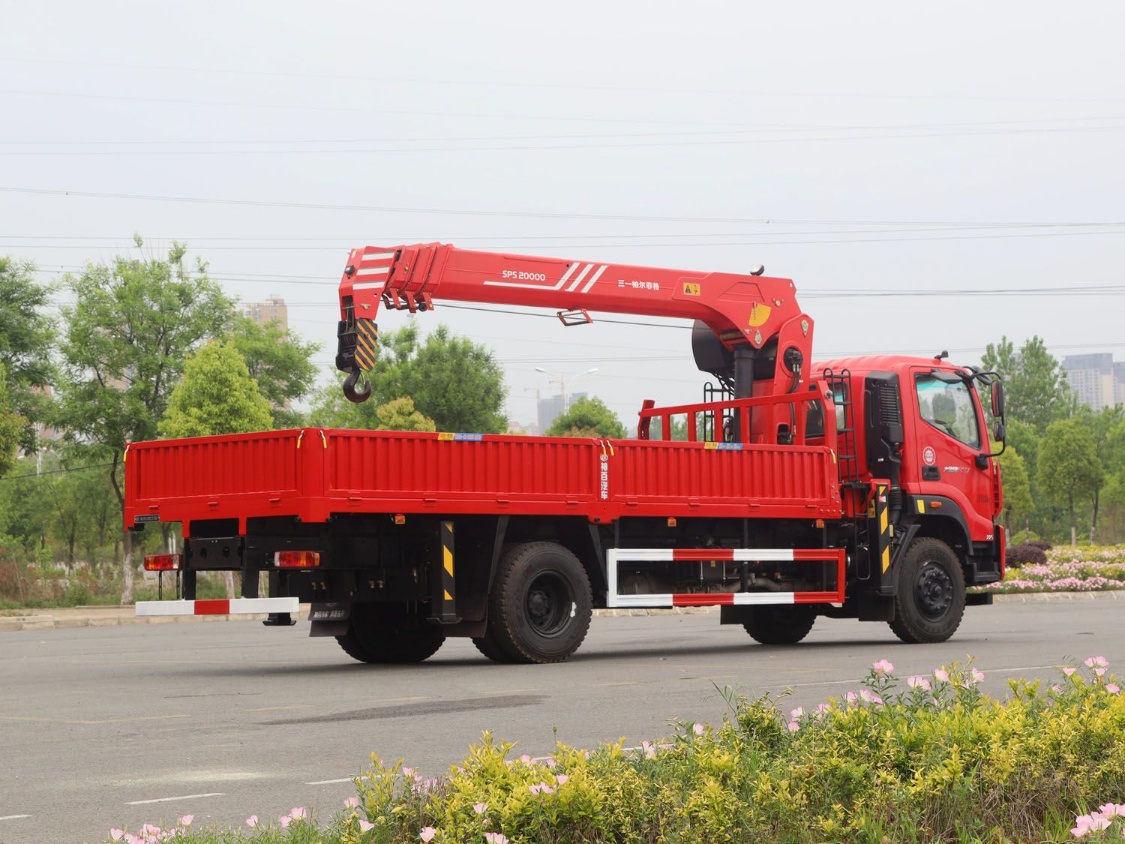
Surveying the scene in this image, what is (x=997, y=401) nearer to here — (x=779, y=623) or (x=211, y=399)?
(x=779, y=623)

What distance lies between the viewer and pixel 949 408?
19.4 m

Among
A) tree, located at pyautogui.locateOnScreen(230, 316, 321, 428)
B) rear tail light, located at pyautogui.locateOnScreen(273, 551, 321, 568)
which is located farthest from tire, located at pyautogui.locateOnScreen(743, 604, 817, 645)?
tree, located at pyautogui.locateOnScreen(230, 316, 321, 428)

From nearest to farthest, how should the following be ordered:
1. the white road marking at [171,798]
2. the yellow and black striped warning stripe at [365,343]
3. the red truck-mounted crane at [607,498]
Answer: the white road marking at [171,798]
the red truck-mounted crane at [607,498]
the yellow and black striped warning stripe at [365,343]

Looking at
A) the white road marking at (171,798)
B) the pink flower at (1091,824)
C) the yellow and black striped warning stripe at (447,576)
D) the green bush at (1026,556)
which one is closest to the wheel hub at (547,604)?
the yellow and black striped warning stripe at (447,576)

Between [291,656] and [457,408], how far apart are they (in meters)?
43.1

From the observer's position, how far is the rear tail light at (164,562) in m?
15.1

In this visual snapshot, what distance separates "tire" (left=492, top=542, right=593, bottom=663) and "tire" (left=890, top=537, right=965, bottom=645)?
429 centimetres

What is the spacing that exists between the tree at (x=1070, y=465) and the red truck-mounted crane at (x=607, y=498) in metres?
46.1

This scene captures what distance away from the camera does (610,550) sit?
1614 cm

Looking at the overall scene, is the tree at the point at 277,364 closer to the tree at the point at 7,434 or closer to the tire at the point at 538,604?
the tree at the point at 7,434

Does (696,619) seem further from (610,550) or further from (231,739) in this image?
(231,739)

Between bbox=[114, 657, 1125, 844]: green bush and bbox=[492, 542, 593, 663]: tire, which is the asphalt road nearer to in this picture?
bbox=[492, 542, 593, 663]: tire

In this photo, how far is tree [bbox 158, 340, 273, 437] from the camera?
35.1 meters

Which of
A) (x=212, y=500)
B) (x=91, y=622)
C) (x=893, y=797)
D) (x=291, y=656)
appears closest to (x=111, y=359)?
(x=91, y=622)
